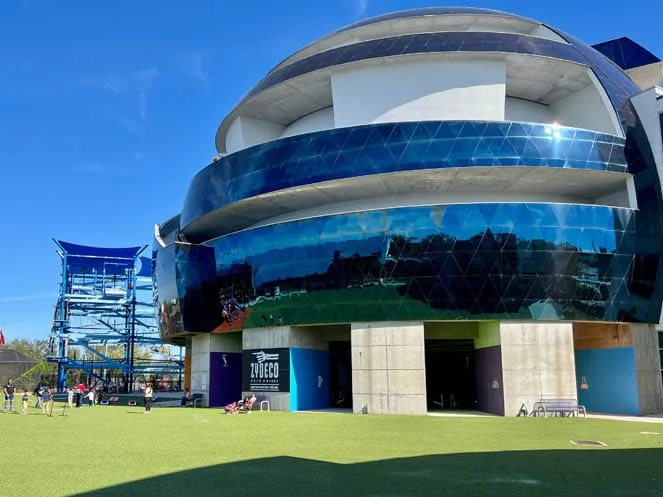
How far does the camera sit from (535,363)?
94.3 ft

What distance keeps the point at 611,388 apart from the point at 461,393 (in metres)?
11.1

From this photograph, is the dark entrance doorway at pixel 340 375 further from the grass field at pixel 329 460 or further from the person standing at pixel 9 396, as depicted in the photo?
the person standing at pixel 9 396

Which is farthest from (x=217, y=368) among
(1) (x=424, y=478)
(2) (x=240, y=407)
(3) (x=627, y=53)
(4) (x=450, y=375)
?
(3) (x=627, y=53)

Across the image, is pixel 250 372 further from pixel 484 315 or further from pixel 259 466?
pixel 259 466

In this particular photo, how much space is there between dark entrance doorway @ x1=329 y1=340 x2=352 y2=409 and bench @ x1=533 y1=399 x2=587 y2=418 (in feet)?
45.7

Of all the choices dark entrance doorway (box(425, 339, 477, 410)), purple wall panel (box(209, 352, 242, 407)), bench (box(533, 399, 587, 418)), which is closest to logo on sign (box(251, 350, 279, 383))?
purple wall panel (box(209, 352, 242, 407))

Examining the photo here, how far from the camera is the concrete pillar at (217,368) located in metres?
39.3

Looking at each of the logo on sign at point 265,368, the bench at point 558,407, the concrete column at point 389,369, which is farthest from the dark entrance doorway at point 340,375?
the bench at point 558,407

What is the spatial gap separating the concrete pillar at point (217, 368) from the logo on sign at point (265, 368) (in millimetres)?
5595

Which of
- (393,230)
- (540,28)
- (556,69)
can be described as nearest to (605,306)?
(393,230)

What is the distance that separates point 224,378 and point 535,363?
812 inches

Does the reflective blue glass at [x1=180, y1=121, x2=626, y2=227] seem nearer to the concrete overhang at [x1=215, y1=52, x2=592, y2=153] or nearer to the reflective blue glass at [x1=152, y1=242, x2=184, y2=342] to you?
the concrete overhang at [x1=215, y1=52, x2=592, y2=153]

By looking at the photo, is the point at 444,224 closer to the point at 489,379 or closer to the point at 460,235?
the point at 460,235

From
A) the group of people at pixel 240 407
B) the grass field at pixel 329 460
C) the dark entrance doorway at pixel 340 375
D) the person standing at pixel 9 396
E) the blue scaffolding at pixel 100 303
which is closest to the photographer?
the grass field at pixel 329 460
